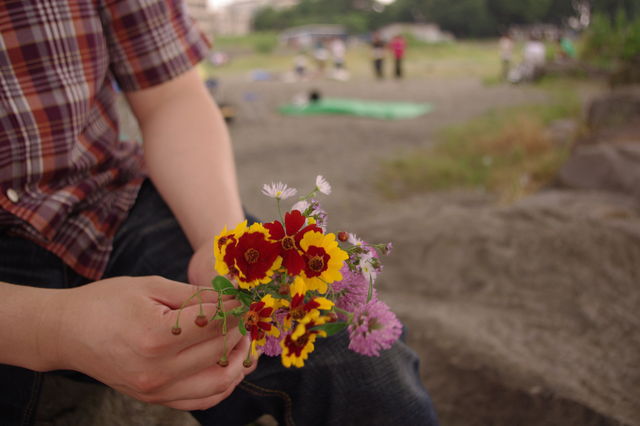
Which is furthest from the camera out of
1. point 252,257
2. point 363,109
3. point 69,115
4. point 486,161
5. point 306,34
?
point 306,34

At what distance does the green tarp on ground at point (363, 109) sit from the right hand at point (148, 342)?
6942mm

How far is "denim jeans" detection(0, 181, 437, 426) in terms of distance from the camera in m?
0.83

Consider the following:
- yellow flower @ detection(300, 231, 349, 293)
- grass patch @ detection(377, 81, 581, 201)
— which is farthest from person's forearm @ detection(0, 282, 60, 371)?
grass patch @ detection(377, 81, 581, 201)

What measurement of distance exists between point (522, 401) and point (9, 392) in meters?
1.30

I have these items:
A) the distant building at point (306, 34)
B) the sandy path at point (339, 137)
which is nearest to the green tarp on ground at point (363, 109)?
the sandy path at point (339, 137)

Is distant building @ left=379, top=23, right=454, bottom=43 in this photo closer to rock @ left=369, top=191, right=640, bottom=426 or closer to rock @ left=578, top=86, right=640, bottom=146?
rock @ left=578, top=86, right=640, bottom=146

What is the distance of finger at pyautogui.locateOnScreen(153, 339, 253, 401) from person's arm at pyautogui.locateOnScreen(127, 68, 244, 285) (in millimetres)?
221

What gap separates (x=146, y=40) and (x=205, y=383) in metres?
0.77

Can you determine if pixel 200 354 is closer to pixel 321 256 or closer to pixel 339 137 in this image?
pixel 321 256

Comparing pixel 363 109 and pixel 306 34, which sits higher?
pixel 363 109

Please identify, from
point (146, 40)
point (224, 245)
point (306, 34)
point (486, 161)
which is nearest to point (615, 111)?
point (486, 161)

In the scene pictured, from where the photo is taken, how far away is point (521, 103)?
8.09m

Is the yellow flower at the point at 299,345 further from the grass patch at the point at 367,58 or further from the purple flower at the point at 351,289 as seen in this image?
the grass patch at the point at 367,58

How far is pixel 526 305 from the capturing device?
2.17 m
